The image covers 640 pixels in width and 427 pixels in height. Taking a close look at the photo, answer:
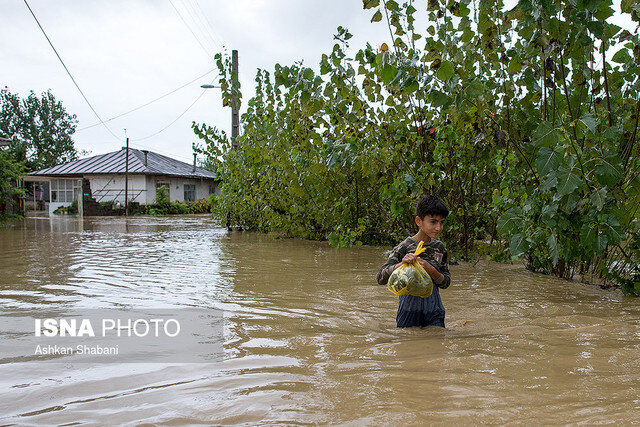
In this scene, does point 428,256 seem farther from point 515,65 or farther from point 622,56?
point 622,56

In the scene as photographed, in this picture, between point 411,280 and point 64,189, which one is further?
point 64,189

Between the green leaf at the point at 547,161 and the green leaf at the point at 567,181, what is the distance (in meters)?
0.08

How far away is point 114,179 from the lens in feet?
126

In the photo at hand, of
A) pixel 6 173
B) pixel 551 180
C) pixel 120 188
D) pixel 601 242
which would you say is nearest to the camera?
pixel 551 180

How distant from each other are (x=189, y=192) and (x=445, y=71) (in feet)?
133

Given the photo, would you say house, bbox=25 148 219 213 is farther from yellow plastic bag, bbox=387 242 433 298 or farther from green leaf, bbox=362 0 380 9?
yellow plastic bag, bbox=387 242 433 298

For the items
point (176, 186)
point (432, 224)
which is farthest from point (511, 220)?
point (176, 186)

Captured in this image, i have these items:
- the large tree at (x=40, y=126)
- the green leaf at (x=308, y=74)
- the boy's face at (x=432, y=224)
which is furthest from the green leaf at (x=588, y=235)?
the large tree at (x=40, y=126)

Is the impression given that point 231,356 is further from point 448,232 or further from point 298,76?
point 448,232

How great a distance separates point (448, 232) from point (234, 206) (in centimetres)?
801

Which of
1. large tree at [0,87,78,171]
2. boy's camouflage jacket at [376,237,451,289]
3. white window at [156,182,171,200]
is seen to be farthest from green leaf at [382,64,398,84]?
large tree at [0,87,78,171]

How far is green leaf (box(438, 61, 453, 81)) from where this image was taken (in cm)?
473

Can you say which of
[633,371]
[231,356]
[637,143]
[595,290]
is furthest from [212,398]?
[637,143]

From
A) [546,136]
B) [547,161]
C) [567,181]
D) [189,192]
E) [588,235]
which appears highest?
[189,192]
